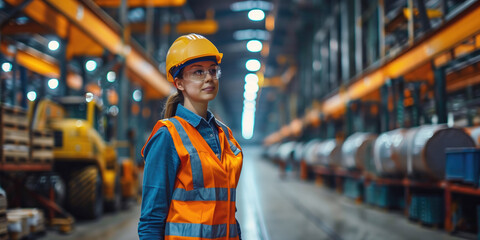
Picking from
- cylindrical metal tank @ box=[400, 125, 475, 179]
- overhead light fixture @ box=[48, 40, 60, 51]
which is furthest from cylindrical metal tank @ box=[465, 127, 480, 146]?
overhead light fixture @ box=[48, 40, 60, 51]

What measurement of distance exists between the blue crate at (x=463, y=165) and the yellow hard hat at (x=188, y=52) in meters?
6.36

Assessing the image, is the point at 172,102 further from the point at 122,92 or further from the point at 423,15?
the point at 122,92

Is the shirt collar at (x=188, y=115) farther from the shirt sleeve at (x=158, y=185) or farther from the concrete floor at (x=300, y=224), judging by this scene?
the concrete floor at (x=300, y=224)

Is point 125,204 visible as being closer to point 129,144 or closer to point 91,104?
point 129,144

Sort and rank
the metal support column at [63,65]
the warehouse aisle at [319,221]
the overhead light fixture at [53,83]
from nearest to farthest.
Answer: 1. the warehouse aisle at [319,221]
2. the metal support column at [63,65]
3. the overhead light fixture at [53,83]

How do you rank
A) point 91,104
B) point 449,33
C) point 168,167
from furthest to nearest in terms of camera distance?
1. point 91,104
2. point 449,33
3. point 168,167

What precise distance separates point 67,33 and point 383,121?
8555 millimetres

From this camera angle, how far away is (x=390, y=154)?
9.98 meters

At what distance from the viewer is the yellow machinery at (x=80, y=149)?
8.64m

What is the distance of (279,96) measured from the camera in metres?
42.6

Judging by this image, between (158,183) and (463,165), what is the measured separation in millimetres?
6970

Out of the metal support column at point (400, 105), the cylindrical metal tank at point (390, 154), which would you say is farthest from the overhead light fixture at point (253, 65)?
the cylindrical metal tank at point (390, 154)

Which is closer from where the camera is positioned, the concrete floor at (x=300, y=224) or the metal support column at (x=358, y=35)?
the concrete floor at (x=300, y=224)

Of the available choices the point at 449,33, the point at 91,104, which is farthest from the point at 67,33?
the point at 449,33
